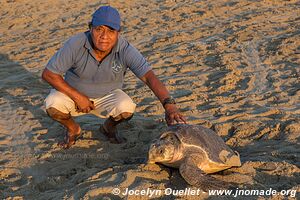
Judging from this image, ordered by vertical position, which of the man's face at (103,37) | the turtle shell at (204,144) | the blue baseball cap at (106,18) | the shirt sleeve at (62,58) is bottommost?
the turtle shell at (204,144)

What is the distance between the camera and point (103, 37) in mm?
A: 3662

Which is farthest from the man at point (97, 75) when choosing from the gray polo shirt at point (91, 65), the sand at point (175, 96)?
the sand at point (175, 96)

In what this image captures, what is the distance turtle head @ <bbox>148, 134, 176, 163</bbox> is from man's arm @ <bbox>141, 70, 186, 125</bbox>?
0.35 metres

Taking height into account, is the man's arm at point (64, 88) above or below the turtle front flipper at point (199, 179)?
above

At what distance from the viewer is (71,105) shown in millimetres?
3992

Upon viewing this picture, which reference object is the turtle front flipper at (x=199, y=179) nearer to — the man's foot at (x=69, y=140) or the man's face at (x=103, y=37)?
the man's face at (x=103, y=37)

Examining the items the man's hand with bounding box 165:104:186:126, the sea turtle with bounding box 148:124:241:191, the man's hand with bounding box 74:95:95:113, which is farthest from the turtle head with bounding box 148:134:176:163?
the man's hand with bounding box 74:95:95:113

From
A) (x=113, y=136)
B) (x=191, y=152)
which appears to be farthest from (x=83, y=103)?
(x=191, y=152)

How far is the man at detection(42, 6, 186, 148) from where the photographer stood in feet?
12.1

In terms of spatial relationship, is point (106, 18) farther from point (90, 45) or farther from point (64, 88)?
point (64, 88)

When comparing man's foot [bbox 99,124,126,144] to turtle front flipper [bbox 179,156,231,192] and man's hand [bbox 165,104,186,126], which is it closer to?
man's hand [bbox 165,104,186,126]

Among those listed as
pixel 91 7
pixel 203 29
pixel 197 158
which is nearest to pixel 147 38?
pixel 203 29

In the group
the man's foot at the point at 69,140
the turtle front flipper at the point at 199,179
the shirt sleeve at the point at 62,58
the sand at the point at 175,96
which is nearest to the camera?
the turtle front flipper at the point at 199,179

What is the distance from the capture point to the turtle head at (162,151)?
3094 millimetres
